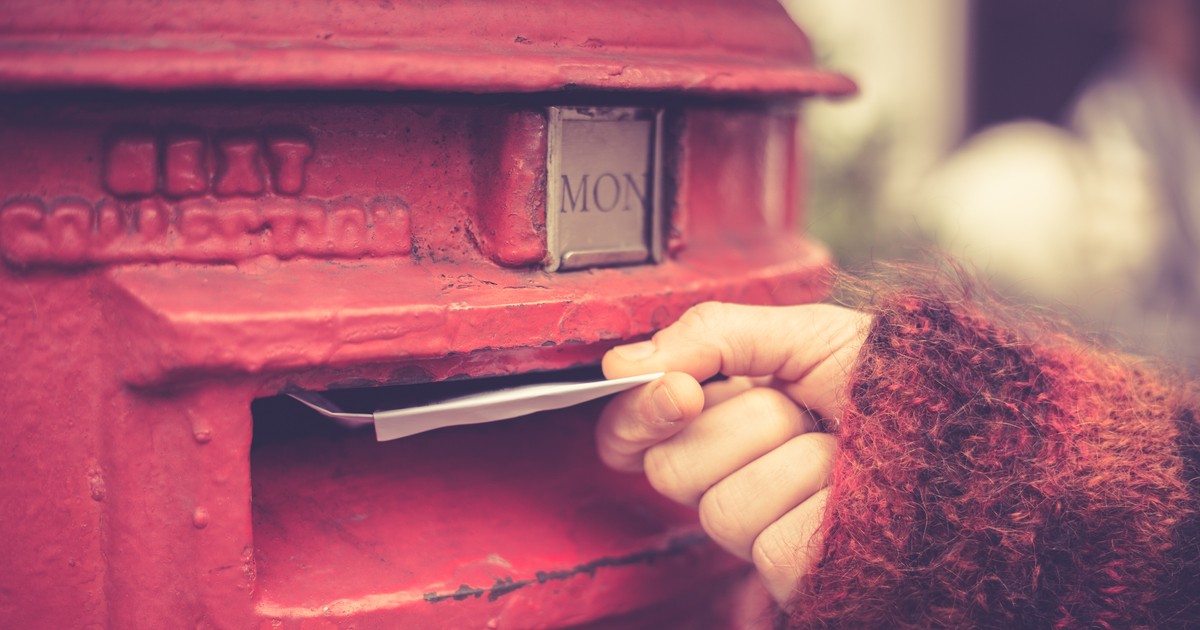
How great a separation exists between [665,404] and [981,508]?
360mm

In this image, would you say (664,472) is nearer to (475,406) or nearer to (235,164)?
(475,406)

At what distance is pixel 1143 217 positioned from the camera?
4.02 m

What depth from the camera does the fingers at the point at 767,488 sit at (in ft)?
3.75

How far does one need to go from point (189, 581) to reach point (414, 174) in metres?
0.48

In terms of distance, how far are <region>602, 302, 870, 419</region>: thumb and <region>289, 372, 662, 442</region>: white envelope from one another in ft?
0.12

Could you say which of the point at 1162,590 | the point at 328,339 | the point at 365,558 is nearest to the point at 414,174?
the point at 328,339

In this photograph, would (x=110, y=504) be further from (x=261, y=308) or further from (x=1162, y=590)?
(x=1162, y=590)

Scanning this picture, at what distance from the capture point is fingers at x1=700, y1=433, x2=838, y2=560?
1142 mm

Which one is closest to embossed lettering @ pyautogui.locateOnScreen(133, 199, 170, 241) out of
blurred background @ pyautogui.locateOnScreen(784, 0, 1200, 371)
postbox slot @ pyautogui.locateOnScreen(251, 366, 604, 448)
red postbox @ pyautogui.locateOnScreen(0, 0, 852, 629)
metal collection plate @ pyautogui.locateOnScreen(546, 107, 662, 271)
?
red postbox @ pyautogui.locateOnScreen(0, 0, 852, 629)

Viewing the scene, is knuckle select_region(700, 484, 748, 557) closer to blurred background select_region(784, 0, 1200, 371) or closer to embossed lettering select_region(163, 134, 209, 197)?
embossed lettering select_region(163, 134, 209, 197)

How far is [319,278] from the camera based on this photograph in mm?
1038

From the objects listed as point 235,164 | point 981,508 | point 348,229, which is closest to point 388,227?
point 348,229

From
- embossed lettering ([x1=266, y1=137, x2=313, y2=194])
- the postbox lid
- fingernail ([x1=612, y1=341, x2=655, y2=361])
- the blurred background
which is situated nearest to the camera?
the postbox lid

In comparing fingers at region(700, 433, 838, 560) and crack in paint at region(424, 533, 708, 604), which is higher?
fingers at region(700, 433, 838, 560)
